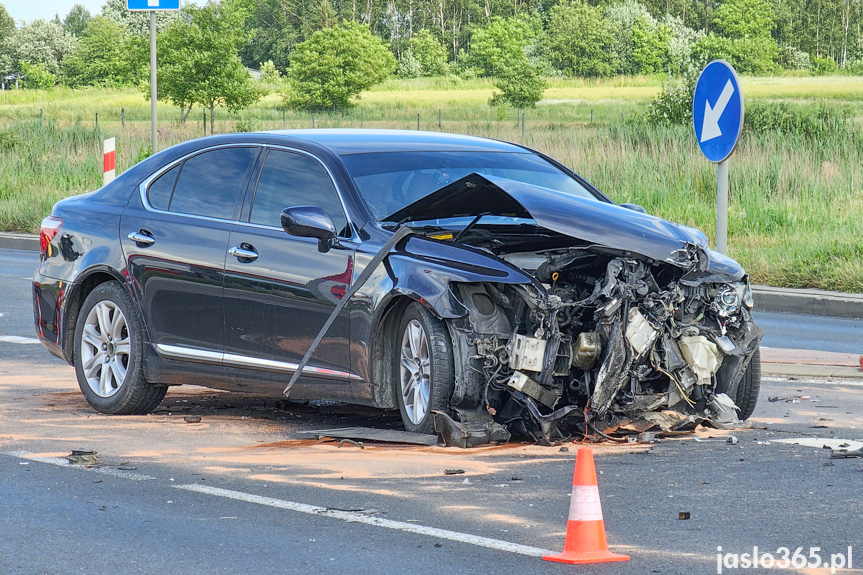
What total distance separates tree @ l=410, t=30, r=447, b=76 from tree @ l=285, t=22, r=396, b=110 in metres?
37.6

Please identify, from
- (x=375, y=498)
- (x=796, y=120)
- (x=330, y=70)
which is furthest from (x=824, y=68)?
(x=375, y=498)

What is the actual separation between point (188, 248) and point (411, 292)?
1684 mm

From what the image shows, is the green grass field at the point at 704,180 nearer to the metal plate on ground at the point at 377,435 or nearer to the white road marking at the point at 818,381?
the white road marking at the point at 818,381

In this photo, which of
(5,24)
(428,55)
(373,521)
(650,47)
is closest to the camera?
(373,521)

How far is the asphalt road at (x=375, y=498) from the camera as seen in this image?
4523 mm

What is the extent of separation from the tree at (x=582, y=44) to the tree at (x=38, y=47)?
47501 mm

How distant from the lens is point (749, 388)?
22.9ft

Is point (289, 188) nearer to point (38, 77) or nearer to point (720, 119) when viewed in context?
point (720, 119)

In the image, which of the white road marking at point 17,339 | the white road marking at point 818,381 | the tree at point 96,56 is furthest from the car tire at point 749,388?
the tree at point 96,56

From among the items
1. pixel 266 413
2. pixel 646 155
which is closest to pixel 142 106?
pixel 646 155

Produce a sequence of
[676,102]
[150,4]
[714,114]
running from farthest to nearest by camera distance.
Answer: [676,102] < [150,4] < [714,114]

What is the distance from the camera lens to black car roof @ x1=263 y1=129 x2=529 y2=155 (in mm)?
7316

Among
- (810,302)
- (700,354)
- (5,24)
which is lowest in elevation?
(810,302)

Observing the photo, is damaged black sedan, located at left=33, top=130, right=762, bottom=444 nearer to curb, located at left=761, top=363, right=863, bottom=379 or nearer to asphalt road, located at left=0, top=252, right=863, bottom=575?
asphalt road, located at left=0, top=252, right=863, bottom=575
